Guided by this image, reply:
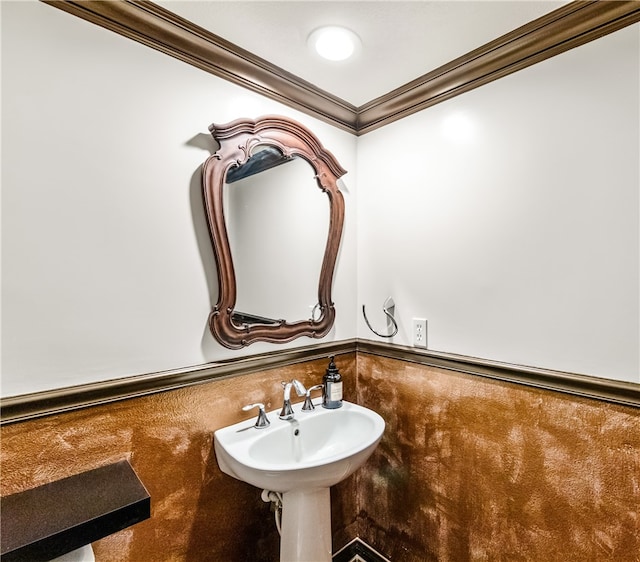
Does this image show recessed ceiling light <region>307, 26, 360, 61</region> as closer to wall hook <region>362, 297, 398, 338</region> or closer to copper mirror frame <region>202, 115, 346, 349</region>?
copper mirror frame <region>202, 115, 346, 349</region>

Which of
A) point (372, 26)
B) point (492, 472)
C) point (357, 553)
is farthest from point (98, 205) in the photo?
point (357, 553)

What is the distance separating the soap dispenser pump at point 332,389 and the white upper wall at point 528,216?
35 cm

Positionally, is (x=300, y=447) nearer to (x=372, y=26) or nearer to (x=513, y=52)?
(x=372, y=26)

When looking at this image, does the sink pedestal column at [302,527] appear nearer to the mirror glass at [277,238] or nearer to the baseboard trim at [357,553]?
the baseboard trim at [357,553]

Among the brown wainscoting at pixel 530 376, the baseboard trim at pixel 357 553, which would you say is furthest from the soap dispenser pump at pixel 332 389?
the baseboard trim at pixel 357 553

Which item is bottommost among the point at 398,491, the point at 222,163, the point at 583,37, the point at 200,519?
the point at 398,491

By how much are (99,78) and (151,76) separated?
17cm

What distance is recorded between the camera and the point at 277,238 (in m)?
1.60

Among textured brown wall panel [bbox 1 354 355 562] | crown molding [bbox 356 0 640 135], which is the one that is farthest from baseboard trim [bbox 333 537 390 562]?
crown molding [bbox 356 0 640 135]

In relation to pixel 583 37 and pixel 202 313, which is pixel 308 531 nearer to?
pixel 202 313

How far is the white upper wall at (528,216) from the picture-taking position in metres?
1.11

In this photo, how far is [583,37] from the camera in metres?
1.17

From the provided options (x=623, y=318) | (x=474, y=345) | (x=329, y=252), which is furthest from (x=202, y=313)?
(x=623, y=318)

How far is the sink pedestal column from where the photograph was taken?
130 cm
